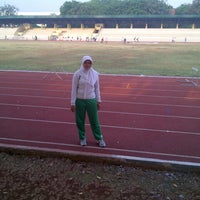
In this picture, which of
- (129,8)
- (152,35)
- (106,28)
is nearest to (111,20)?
(106,28)

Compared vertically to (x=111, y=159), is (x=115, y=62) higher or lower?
higher

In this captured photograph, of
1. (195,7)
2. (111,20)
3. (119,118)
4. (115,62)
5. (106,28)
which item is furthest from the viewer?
(195,7)

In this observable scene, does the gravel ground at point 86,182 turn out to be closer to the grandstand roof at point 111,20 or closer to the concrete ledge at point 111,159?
the concrete ledge at point 111,159

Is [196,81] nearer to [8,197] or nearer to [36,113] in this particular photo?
[36,113]

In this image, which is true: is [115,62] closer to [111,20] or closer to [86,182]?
[86,182]

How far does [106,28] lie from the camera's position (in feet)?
228

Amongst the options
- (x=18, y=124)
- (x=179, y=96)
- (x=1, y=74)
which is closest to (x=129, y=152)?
(x=18, y=124)

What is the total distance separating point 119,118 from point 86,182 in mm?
3677

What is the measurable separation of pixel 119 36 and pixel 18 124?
170ft

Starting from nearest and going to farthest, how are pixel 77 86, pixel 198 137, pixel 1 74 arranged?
pixel 77 86 < pixel 198 137 < pixel 1 74

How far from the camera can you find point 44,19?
7188 cm

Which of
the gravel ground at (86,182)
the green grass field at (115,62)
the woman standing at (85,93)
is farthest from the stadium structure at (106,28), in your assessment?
the gravel ground at (86,182)

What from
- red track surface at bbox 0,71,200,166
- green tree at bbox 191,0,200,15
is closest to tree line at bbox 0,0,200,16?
green tree at bbox 191,0,200,15

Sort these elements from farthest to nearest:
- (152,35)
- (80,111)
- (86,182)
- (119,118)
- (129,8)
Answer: (129,8) → (152,35) → (119,118) → (80,111) → (86,182)
